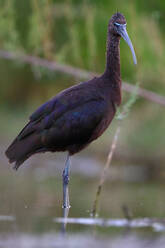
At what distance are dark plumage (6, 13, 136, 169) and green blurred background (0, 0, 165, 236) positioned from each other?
0.64 metres

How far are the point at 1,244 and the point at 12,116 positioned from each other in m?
10.2

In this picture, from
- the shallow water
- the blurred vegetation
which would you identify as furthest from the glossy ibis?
the blurred vegetation

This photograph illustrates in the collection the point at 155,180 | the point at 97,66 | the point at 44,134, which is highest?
the point at 97,66

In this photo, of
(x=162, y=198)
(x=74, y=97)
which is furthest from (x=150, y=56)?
(x=74, y=97)

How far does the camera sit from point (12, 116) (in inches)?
602

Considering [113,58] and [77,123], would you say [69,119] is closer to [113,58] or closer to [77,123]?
[77,123]

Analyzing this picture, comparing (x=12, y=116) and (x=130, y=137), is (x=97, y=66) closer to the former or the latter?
(x=130, y=137)

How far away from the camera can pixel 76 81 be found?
40.9 ft

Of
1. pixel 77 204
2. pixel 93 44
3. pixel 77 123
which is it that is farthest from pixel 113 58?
pixel 93 44

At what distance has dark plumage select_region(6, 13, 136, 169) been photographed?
7.29 meters

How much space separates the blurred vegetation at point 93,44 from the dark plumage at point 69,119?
2.16 m

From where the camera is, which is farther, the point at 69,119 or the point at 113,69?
the point at 113,69

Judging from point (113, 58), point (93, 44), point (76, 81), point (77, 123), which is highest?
point (93, 44)

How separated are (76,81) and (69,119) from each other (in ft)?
17.0
